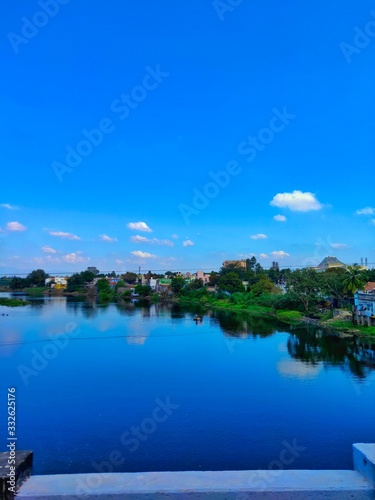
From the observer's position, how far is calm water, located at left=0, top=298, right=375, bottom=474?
6.98 meters

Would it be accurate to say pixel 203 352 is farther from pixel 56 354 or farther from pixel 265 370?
pixel 56 354

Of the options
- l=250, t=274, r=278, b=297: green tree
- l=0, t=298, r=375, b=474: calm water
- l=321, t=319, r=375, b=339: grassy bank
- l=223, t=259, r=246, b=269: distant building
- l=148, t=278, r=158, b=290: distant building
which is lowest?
l=0, t=298, r=375, b=474: calm water

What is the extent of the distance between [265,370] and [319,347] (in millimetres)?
5626

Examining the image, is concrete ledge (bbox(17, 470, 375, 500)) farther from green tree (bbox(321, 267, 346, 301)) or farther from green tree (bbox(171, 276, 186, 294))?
green tree (bbox(171, 276, 186, 294))

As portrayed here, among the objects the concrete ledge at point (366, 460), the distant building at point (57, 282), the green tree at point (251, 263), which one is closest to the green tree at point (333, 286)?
the concrete ledge at point (366, 460)

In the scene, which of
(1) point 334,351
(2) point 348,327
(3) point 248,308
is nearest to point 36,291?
(3) point 248,308

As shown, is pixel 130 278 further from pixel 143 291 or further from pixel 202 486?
pixel 202 486

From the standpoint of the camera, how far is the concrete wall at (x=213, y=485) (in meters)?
1.68

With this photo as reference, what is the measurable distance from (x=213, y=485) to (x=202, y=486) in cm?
5

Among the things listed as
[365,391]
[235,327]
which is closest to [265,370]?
[365,391]

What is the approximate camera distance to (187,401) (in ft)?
32.7

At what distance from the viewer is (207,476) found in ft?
6.06

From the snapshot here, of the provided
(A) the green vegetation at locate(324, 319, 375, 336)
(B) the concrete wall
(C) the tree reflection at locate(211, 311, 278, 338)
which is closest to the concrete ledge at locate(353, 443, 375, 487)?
(B) the concrete wall

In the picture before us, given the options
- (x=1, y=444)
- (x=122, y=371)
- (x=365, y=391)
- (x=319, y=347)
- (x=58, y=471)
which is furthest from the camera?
(x=319, y=347)
